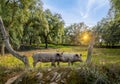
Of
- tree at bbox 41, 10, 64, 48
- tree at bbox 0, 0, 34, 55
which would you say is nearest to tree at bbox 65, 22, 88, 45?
tree at bbox 41, 10, 64, 48

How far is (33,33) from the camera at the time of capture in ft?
172

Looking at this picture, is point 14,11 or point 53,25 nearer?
point 14,11

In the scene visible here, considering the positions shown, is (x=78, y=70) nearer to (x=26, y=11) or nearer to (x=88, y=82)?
(x=88, y=82)

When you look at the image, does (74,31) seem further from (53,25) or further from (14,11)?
(14,11)

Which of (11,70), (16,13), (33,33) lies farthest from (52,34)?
(11,70)

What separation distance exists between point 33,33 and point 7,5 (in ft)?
83.8

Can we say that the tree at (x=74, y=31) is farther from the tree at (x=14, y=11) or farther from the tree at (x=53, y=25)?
the tree at (x=14, y=11)

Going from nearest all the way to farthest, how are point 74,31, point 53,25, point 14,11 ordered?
point 14,11
point 53,25
point 74,31

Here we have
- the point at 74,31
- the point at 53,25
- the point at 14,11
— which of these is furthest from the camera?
the point at 74,31

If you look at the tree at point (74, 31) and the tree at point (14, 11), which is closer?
the tree at point (14, 11)

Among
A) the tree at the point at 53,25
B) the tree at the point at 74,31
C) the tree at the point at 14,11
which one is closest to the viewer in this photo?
the tree at the point at 14,11

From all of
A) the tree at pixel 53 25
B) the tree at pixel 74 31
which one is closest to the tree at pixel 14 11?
the tree at pixel 53 25

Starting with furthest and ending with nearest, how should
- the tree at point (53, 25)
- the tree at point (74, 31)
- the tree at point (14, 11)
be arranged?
1. the tree at point (74, 31)
2. the tree at point (53, 25)
3. the tree at point (14, 11)

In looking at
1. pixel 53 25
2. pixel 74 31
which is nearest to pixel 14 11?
pixel 53 25
